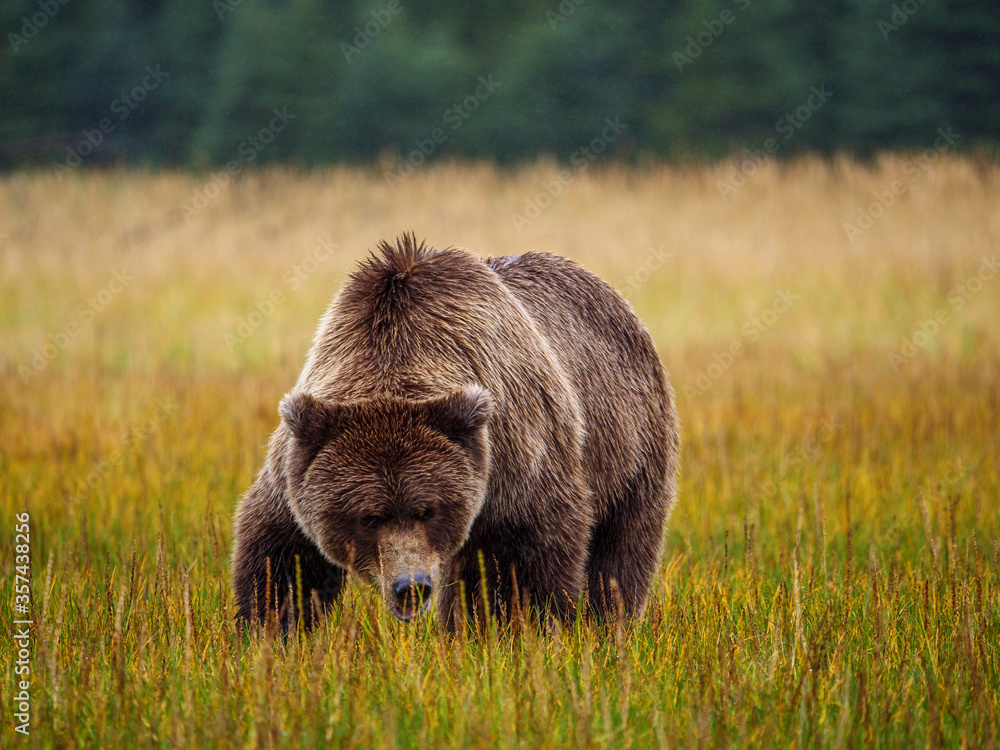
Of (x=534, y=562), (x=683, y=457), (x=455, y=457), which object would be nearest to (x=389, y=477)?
(x=455, y=457)

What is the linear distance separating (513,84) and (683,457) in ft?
61.3

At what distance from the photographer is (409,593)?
10.9 ft

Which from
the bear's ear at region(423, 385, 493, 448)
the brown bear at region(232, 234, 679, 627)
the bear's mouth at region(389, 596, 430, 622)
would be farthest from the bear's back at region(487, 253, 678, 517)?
the bear's mouth at region(389, 596, 430, 622)

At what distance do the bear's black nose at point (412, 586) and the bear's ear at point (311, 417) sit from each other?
0.54m

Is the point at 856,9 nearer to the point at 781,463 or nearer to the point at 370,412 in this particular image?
the point at 781,463

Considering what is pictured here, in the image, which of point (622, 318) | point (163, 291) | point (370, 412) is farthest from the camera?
point (163, 291)

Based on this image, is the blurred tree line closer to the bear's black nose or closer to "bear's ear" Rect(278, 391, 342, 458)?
"bear's ear" Rect(278, 391, 342, 458)

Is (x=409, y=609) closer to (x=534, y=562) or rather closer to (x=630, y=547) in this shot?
(x=534, y=562)

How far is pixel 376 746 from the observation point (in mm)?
2852

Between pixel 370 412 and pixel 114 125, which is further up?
pixel 114 125

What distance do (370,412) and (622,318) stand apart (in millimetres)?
1798

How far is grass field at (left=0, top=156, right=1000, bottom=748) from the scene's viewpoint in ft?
10.2

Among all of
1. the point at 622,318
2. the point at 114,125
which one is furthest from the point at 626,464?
the point at 114,125

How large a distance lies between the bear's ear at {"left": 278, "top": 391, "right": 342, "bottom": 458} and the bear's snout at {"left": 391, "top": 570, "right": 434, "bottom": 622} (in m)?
0.54
